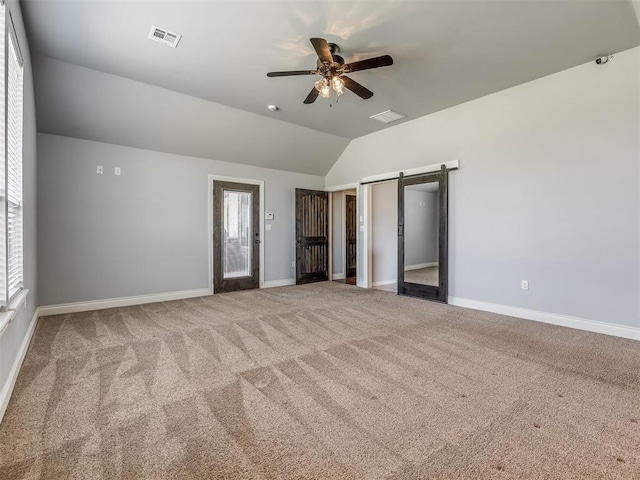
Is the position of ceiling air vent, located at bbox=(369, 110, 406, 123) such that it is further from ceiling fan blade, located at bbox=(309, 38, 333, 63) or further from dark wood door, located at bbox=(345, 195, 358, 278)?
dark wood door, located at bbox=(345, 195, 358, 278)

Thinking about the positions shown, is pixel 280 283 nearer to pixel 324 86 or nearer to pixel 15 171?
pixel 324 86

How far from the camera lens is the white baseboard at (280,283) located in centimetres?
641

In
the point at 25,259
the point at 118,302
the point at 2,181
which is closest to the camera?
the point at 2,181

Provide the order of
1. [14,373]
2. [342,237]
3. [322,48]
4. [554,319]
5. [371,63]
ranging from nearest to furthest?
1. [14,373]
2. [322,48]
3. [371,63]
4. [554,319]
5. [342,237]

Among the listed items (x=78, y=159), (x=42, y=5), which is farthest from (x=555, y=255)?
(x=78, y=159)

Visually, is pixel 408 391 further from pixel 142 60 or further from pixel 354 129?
pixel 354 129

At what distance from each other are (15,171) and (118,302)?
2.66m

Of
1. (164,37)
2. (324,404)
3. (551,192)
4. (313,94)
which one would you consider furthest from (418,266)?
(164,37)

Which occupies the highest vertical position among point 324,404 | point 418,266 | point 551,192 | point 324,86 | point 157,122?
point 157,122

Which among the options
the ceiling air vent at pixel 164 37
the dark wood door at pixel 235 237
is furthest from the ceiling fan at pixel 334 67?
the dark wood door at pixel 235 237

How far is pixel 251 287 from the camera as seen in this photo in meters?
6.17

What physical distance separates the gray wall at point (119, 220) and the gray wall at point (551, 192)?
4.15 metres

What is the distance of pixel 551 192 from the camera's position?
379 cm

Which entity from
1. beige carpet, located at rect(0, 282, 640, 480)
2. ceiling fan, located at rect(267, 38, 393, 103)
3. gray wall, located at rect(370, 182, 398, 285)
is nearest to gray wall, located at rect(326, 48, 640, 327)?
beige carpet, located at rect(0, 282, 640, 480)
